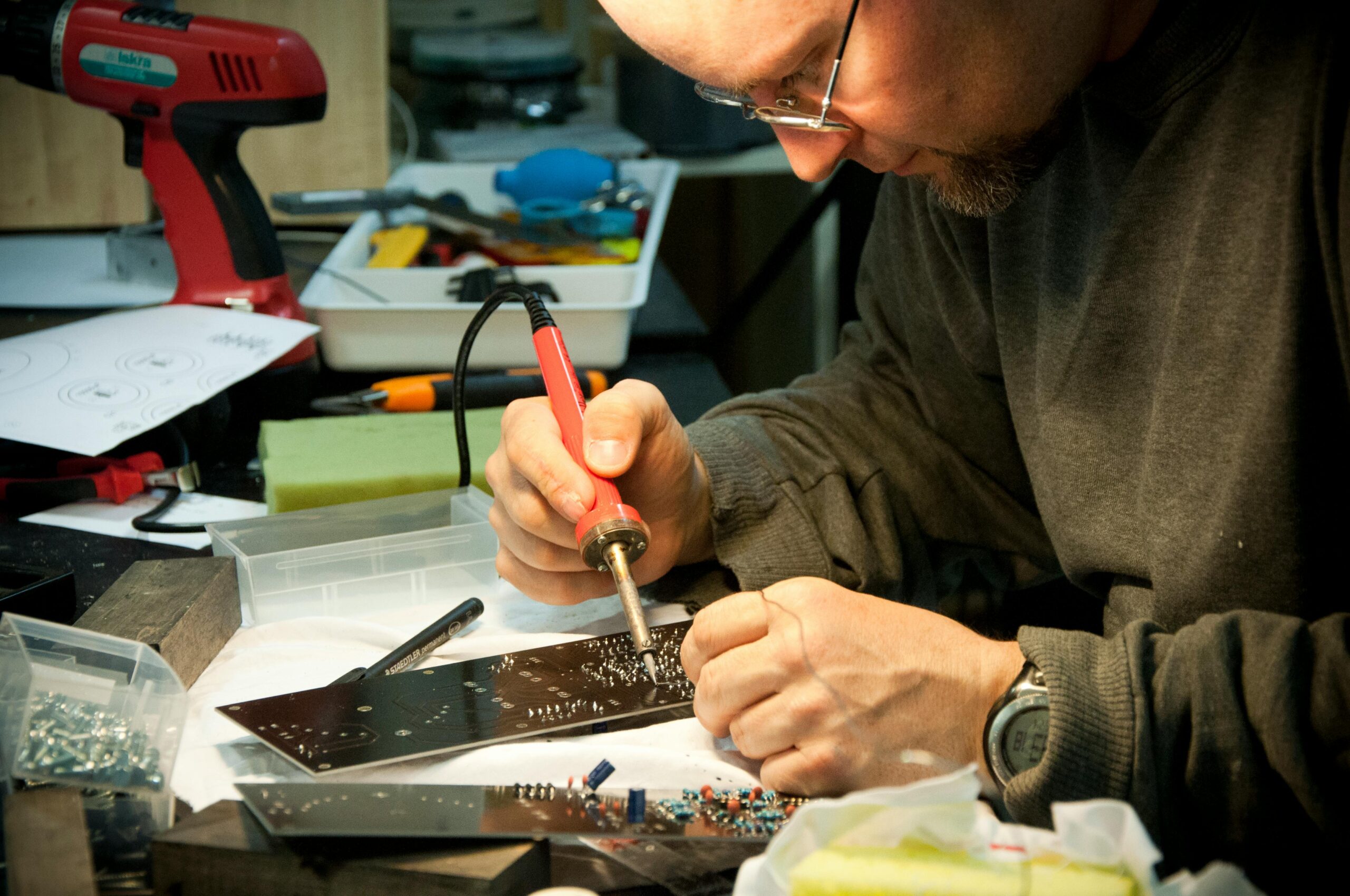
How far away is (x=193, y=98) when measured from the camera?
1.29 m

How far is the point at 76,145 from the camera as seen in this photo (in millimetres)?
1799

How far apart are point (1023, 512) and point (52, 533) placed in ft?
2.81

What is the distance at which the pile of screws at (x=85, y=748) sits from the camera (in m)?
0.62

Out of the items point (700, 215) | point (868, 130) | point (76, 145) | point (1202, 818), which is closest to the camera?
point (1202, 818)

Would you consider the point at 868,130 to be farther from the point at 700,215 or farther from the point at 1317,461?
the point at 700,215

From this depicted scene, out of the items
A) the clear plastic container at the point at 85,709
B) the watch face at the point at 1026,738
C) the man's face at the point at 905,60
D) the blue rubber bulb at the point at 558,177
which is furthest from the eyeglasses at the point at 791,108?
the blue rubber bulb at the point at 558,177

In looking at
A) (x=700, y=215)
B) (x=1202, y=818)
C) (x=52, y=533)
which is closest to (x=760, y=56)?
(x=1202, y=818)

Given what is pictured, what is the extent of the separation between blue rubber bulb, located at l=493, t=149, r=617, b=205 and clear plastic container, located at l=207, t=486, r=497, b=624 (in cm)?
79

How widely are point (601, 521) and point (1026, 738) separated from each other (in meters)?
0.30

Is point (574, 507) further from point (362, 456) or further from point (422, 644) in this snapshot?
point (362, 456)

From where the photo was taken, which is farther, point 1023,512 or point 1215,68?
point 1023,512

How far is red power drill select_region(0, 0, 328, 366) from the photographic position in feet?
4.14

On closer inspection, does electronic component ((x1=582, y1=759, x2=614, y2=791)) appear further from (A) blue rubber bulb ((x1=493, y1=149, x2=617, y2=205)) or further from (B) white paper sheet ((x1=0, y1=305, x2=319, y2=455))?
(A) blue rubber bulb ((x1=493, y1=149, x2=617, y2=205))

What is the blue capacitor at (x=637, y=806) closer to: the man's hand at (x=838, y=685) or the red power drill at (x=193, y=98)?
the man's hand at (x=838, y=685)
